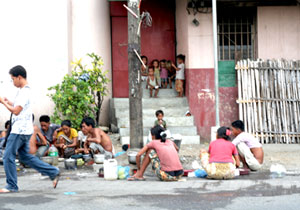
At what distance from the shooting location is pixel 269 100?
40.1 ft

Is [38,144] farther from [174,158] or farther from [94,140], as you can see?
[174,158]

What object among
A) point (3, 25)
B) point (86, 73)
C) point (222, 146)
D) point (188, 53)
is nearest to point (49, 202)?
point (222, 146)

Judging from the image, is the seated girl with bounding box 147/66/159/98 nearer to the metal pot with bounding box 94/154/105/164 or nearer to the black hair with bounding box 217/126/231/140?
the metal pot with bounding box 94/154/105/164

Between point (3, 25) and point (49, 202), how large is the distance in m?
6.76

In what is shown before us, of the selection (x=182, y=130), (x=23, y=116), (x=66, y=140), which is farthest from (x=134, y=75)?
(x=23, y=116)

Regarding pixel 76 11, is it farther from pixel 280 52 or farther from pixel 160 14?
pixel 280 52

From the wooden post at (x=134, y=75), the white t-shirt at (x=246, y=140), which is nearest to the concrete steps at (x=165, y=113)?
the wooden post at (x=134, y=75)

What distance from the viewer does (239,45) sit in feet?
44.1

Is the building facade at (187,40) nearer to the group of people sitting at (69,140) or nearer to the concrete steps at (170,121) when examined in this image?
the concrete steps at (170,121)

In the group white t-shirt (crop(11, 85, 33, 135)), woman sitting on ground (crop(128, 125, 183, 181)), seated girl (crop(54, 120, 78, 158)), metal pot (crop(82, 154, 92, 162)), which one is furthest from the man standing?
seated girl (crop(54, 120, 78, 158))

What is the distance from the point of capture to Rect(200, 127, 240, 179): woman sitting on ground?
816 centimetres

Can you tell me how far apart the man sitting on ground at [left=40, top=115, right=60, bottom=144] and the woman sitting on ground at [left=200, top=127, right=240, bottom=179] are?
363 cm

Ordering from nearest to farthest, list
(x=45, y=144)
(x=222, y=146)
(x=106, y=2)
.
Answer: (x=222, y=146)
(x=45, y=144)
(x=106, y=2)

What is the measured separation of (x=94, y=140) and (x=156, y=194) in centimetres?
295
